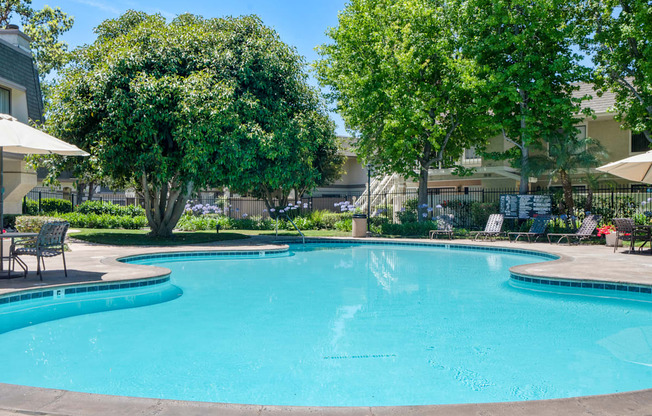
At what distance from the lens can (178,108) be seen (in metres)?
15.8

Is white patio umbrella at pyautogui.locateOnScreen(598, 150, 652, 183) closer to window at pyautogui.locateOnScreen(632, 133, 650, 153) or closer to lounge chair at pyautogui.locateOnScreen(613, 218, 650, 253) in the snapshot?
lounge chair at pyautogui.locateOnScreen(613, 218, 650, 253)

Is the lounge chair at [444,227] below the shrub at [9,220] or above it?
below

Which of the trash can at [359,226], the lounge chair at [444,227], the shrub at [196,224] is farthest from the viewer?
the shrub at [196,224]

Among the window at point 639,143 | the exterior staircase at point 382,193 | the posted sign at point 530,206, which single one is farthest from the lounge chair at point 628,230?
the exterior staircase at point 382,193

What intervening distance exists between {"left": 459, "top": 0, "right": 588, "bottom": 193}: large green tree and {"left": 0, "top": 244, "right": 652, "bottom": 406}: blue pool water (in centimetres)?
1179

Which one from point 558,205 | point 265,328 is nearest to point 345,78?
point 558,205

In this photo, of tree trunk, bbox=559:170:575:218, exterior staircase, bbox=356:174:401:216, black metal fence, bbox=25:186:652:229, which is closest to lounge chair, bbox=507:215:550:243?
tree trunk, bbox=559:170:575:218

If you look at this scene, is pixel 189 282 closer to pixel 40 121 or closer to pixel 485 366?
pixel 485 366

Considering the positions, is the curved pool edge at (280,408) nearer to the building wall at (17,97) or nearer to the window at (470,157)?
the building wall at (17,97)

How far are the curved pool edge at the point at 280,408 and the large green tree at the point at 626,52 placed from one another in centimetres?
1820

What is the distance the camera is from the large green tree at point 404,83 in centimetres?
2028

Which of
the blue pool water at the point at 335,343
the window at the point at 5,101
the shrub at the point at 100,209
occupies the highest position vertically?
the window at the point at 5,101

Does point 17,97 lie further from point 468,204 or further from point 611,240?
point 611,240

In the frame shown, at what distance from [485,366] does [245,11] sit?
1881cm
